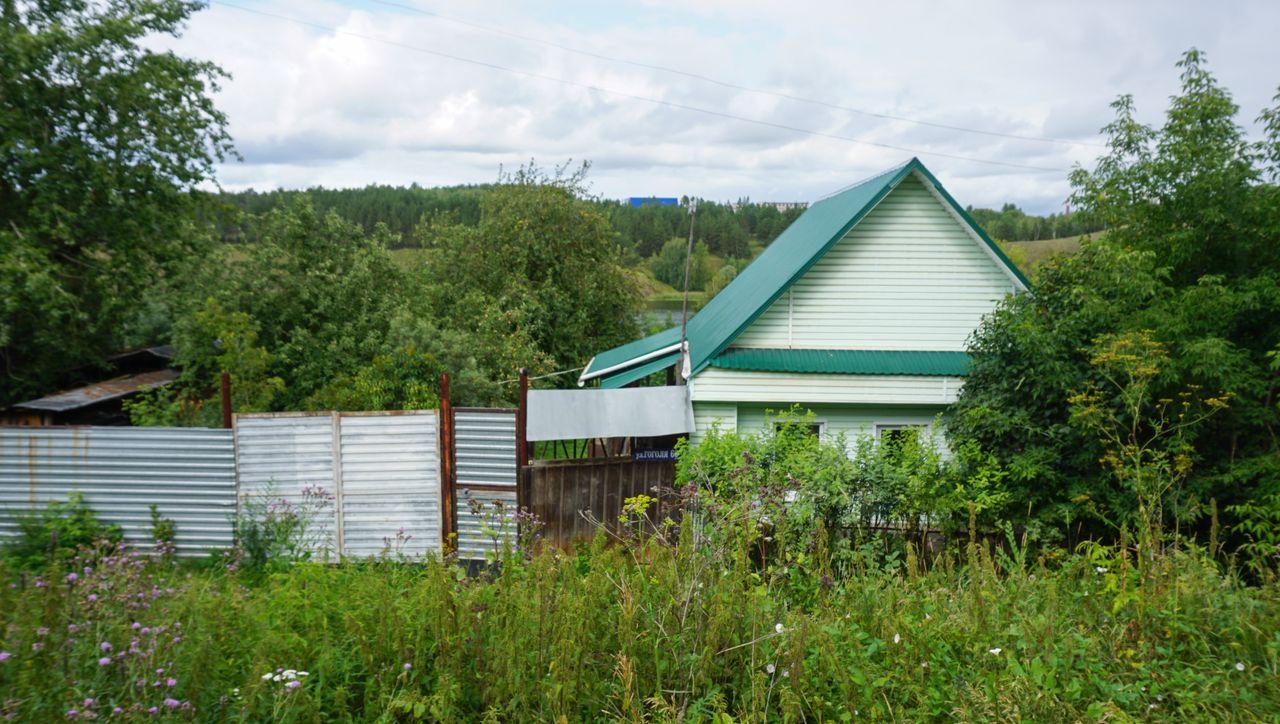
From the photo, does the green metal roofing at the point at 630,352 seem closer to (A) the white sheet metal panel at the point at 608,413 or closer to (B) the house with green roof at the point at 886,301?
(B) the house with green roof at the point at 886,301

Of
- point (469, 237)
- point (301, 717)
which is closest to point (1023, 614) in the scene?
point (301, 717)

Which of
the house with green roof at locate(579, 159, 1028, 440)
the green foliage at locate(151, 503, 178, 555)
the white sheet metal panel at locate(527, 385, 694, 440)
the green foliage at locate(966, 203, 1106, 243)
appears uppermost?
the green foliage at locate(966, 203, 1106, 243)

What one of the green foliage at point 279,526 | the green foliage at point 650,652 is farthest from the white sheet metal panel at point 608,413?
the green foliage at point 650,652

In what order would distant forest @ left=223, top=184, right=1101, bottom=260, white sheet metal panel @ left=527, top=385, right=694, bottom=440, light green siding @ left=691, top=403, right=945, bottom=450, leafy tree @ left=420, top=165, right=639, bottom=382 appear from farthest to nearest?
distant forest @ left=223, top=184, right=1101, bottom=260, leafy tree @ left=420, top=165, right=639, bottom=382, light green siding @ left=691, top=403, right=945, bottom=450, white sheet metal panel @ left=527, top=385, right=694, bottom=440

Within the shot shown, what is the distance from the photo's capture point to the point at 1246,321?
26.9 feet

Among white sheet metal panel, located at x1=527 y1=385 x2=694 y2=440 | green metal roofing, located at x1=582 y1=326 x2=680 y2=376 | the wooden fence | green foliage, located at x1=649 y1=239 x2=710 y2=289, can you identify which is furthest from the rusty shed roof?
green foliage, located at x1=649 y1=239 x2=710 y2=289

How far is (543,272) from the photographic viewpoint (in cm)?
2539

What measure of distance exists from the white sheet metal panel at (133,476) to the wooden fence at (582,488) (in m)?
3.46

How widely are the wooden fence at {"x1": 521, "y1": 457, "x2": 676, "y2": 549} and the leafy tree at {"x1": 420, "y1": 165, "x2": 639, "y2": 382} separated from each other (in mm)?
14444

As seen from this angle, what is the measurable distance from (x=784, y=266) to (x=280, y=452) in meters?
8.38

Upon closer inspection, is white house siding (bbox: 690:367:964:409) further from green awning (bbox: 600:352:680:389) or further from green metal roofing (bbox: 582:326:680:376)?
green metal roofing (bbox: 582:326:680:376)

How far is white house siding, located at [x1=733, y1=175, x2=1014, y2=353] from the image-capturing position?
11.8 meters

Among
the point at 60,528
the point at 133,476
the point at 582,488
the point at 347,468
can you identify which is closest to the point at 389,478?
the point at 347,468

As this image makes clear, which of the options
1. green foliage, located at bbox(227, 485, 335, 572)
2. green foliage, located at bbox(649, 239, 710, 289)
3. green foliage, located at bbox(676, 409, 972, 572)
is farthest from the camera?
green foliage, located at bbox(649, 239, 710, 289)
